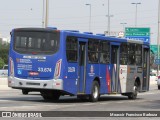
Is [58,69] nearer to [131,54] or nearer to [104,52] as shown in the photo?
[104,52]

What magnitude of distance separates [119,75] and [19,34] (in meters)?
6.42

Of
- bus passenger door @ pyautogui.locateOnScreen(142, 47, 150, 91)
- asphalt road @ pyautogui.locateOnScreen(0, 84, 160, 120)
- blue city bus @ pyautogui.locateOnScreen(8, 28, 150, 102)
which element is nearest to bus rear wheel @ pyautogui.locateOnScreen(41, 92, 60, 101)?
blue city bus @ pyautogui.locateOnScreen(8, 28, 150, 102)

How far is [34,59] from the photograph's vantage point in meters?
23.6

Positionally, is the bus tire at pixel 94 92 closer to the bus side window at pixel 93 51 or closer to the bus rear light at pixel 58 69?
the bus side window at pixel 93 51

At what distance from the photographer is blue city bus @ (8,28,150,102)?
23.2 metres

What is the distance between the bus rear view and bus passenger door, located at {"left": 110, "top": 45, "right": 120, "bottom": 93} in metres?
4.68

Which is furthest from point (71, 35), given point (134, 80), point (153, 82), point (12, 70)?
point (153, 82)

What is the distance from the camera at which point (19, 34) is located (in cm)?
2403

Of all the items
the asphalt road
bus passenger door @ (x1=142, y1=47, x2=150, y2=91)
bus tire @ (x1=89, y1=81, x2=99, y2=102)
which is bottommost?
the asphalt road

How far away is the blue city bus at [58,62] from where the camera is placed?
23.2 meters

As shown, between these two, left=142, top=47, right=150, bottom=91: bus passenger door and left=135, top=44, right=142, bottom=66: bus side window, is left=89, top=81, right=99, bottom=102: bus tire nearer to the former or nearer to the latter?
left=135, top=44, right=142, bottom=66: bus side window

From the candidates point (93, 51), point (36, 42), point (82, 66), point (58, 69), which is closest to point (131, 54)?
point (93, 51)

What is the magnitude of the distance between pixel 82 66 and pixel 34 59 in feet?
7.50

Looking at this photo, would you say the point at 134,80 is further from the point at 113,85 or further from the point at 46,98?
the point at 46,98
